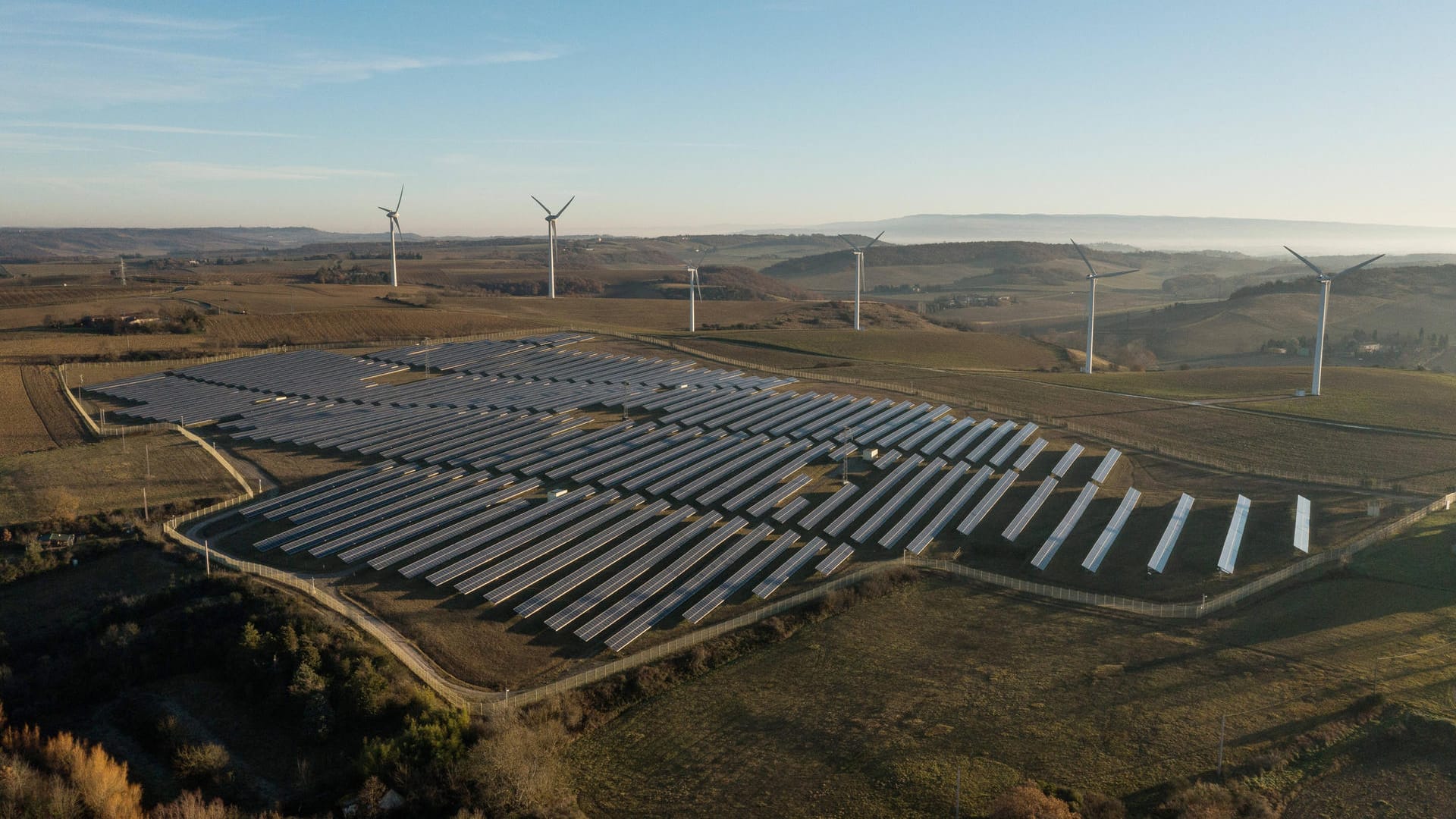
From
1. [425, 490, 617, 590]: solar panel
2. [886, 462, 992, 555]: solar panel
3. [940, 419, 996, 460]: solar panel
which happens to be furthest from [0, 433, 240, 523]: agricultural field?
[940, 419, 996, 460]: solar panel

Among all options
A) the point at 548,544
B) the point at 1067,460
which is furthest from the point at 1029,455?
the point at 548,544

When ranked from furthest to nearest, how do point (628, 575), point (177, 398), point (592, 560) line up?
1. point (177, 398)
2. point (592, 560)
3. point (628, 575)

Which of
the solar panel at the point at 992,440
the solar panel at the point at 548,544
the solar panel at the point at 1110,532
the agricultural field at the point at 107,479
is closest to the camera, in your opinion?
the solar panel at the point at 548,544

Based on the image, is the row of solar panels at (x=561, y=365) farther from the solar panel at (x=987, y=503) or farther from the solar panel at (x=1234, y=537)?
the solar panel at (x=1234, y=537)

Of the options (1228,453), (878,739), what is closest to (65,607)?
(878,739)

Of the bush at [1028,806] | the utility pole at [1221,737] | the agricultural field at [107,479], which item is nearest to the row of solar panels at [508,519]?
the agricultural field at [107,479]

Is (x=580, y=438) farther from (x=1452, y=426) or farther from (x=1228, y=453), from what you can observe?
(x=1452, y=426)

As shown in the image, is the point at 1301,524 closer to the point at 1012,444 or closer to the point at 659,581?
the point at 1012,444
